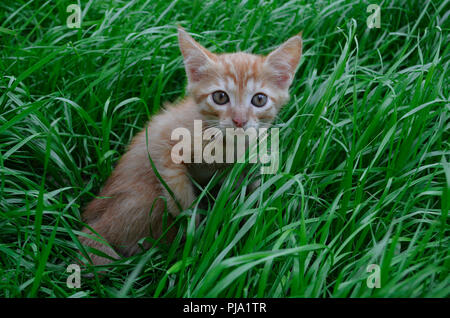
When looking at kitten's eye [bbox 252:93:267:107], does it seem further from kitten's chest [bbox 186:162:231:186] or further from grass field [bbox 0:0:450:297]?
kitten's chest [bbox 186:162:231:186]

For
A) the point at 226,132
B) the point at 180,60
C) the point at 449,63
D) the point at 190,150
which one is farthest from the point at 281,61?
the point at 449,63

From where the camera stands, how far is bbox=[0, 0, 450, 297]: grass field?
6.39 ft

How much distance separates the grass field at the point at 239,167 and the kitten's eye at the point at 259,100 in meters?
0.19

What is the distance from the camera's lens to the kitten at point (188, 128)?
93.4 inches

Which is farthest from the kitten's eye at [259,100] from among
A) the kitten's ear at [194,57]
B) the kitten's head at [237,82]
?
the kitten's ear at [194,57]

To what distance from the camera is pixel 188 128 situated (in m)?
2.47

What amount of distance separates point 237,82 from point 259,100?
0.15 m

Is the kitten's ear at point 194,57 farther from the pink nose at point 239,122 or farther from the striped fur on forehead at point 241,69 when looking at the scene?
the pink nose at point 239,122

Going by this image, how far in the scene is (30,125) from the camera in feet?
8.50

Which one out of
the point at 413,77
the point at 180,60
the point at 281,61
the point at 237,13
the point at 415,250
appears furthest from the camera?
the point at 237,13

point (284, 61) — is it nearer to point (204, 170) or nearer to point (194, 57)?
point (194, 57)

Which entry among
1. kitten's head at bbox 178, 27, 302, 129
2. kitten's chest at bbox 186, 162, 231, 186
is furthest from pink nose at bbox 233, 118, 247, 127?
kitten's chest at bbox 186, 162, 231, 186
